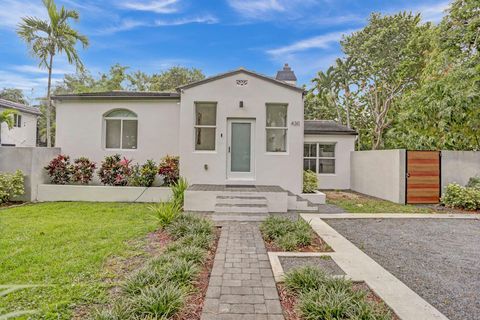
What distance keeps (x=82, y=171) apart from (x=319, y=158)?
468 inches

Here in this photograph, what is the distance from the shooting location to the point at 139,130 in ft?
39.5

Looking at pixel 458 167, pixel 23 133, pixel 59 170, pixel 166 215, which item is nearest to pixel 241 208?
pixel 166 215

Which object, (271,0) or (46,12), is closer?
(271,0)

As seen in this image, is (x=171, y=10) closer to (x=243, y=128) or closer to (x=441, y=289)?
(x=243, y=128)

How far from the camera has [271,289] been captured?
3551 mm

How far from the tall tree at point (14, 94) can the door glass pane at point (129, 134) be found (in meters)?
32.5

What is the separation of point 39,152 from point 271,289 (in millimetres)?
11305

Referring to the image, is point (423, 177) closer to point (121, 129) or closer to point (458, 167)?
point (458, 167)

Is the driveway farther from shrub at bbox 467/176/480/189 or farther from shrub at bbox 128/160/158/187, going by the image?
shrub at bbox 128/160/158/187

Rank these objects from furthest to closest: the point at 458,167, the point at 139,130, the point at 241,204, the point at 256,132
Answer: the point at 139,130
the point at 458,167
the point at 256,132
the point at 241,204

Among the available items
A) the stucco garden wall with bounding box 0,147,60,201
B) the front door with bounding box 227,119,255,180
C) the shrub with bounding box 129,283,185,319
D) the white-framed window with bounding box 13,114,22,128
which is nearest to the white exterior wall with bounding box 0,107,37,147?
the white-framed window with bounding box 13,114,22,128

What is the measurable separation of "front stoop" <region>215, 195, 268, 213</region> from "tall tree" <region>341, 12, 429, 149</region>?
16171 millimetres

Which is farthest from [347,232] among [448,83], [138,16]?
[138,16]

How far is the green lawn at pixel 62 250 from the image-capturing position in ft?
11.1
